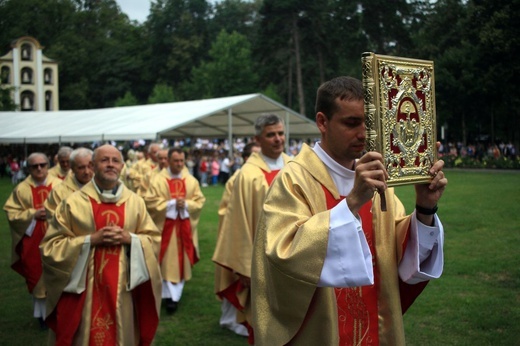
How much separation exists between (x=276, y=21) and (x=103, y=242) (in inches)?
1710

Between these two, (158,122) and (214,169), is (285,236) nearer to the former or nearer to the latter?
(158,122)

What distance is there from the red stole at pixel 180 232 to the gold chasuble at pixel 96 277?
348 centimetres

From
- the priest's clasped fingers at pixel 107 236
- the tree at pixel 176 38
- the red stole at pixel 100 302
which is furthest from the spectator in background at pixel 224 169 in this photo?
the tree at pixel 176 38

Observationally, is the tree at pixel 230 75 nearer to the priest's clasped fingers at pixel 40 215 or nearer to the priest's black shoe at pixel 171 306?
the priest's black shoe at pixel 171 306

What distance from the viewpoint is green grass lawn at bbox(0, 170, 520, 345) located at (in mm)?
6742

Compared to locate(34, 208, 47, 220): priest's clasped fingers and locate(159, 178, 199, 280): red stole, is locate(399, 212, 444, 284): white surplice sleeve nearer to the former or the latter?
locate(34, 208, 47, 220): priest's clasped fingers

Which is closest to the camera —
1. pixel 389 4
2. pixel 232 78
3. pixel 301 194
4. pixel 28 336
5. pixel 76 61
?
pixel 301 194

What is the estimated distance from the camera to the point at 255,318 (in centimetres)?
304

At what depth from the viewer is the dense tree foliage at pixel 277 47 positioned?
16.3 meters

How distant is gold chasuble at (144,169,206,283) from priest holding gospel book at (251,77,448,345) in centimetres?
601

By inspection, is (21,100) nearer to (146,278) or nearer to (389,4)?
(389,4)

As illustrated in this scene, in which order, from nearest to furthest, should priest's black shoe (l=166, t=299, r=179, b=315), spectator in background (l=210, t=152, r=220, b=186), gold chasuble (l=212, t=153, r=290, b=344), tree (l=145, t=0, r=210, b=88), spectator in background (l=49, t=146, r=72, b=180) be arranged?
gold chasuble (l=212, t=153, r=290, b=344) < priest's black shoe (l=166, t=299, r=179, b=315) < spectator in background (l=49, t=146, r=72, b=180) < spectator in background (l=210, t=152, r=220, b=186) < tree (l=145, t=0, r=210, b=88)

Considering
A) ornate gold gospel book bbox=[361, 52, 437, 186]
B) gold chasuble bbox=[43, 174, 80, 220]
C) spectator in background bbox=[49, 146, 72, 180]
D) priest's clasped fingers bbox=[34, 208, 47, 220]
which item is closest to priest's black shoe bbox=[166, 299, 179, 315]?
priest's clasped fingers bbox=[34, 208, 47, 220]

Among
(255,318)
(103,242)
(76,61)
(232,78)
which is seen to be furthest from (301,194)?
(76,61)
